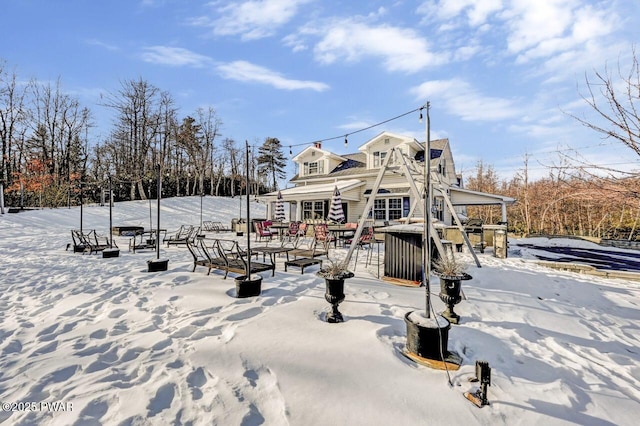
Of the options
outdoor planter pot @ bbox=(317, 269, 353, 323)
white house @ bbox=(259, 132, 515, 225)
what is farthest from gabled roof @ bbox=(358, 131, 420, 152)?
outdoor planter pot @ bbox=(317, 269, 353, 323)

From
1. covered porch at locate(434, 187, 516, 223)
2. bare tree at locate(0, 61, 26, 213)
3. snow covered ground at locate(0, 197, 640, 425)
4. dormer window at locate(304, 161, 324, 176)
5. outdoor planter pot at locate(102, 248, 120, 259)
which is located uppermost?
bare tree at locate(0, 61, 26, 213)

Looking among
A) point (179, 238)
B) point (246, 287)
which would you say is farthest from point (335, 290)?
point (179, 238)

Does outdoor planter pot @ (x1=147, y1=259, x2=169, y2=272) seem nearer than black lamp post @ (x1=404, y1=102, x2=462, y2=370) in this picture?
No

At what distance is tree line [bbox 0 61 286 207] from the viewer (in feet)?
73.6

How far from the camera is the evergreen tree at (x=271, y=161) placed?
43406mm

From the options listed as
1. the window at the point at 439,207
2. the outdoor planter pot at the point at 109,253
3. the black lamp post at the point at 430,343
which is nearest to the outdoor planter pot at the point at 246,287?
the black lamp post at the point at 430,343

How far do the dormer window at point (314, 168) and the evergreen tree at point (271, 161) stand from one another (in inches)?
831

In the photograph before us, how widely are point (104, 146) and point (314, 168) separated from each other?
26.2 metres

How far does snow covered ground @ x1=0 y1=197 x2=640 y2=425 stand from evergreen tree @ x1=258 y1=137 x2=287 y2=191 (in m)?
38.8

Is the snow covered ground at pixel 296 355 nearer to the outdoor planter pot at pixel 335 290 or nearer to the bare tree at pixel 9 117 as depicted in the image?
the outdoor planter pot at pixel 335 290

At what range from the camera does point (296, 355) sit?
291cm

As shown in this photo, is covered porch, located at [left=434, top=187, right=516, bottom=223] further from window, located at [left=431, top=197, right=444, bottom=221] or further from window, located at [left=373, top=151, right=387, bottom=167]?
window, located at [left=373, top=151, right=387, bottom=167]

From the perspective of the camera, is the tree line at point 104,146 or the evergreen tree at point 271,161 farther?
the evergreen tree at point 271,161

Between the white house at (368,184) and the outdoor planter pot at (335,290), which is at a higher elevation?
the white house at (368,184)
